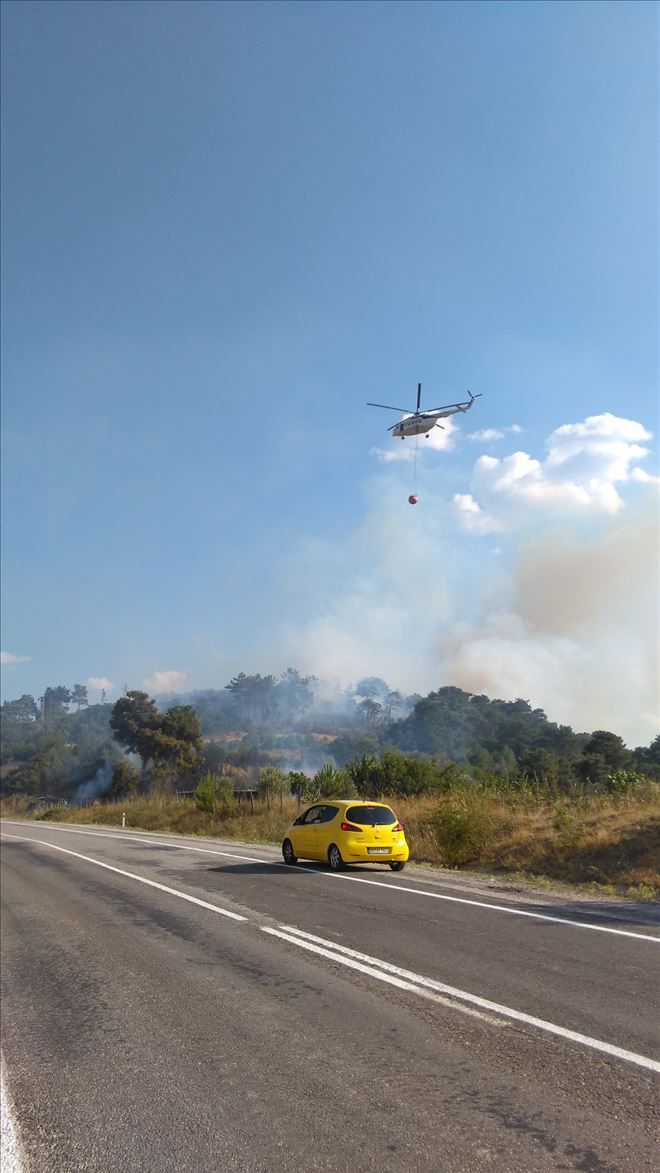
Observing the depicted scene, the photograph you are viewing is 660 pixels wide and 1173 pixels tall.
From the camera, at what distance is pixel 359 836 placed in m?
15.6

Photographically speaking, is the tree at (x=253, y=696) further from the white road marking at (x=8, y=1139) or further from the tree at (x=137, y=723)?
the white road marking at (x=8, y=1139)

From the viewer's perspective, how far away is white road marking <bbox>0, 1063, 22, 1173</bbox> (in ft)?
13.4

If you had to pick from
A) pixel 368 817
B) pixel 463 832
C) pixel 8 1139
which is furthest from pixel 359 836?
pixel 8 1139

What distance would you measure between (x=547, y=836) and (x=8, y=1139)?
1363 cm

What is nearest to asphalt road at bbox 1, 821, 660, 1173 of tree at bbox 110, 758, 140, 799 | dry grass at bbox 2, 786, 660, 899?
dry grass at bbox 2, 786, 660, 899

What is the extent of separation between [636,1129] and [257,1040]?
2689 mm

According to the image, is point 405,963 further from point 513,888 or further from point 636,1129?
point 513,888

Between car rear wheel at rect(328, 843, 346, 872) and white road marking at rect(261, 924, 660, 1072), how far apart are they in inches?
Answer: 233

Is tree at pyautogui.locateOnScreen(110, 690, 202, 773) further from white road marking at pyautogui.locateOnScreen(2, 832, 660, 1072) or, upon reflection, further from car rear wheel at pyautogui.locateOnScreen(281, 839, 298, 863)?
white road marking at pyautogui.locateOnScreen(2, 832, 660, 1072)

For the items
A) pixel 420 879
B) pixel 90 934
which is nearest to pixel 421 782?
pixel 420 879

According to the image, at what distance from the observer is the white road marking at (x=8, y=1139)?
161 inches

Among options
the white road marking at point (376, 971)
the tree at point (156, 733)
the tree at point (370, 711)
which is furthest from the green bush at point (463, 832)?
the tree at point (370, 711)

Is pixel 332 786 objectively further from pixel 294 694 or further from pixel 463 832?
pixel 294 694

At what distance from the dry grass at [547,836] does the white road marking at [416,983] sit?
5719 mm
